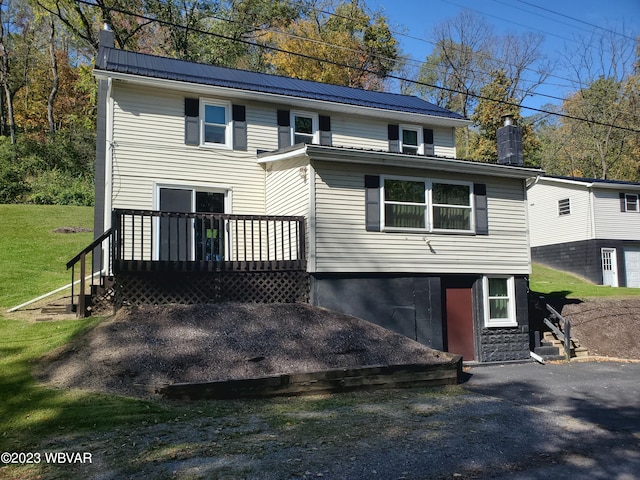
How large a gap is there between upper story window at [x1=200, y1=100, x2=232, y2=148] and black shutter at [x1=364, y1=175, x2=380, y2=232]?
15.0 feet

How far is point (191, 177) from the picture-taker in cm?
1395

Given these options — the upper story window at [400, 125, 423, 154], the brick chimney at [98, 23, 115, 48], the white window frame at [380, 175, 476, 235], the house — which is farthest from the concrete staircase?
the brick chimney at [98, 23, 115, 48]

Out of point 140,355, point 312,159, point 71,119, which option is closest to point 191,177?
point 312,159

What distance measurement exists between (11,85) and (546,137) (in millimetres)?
44349

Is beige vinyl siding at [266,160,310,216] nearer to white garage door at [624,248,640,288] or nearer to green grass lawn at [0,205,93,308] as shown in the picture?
green grass lawn at [0,205,93,308]

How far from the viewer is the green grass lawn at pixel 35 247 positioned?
1466 cm

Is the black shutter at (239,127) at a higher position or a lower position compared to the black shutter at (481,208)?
higher

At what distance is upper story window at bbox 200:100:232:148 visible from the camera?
14.4m

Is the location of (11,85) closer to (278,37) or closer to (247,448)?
(278,37)

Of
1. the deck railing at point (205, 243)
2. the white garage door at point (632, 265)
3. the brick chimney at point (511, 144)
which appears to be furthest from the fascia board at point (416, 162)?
the white garage door at point (632, 265)

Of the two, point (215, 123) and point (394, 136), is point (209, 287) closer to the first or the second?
point (215, 123)

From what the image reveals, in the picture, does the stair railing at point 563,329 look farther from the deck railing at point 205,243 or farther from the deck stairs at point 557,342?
the deck railing at point 205,243

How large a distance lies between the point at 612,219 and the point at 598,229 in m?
1.16

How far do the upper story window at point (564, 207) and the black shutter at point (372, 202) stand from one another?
1825cm
